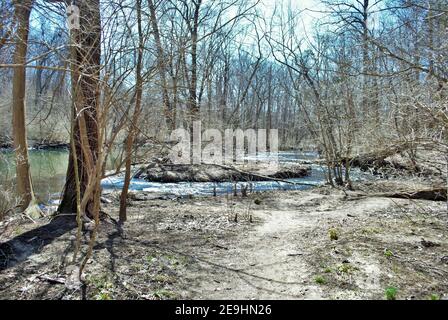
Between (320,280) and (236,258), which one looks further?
(236,258)

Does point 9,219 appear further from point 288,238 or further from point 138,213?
point 288,238

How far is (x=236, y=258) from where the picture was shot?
3930 millimetres

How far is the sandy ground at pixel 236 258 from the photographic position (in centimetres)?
294

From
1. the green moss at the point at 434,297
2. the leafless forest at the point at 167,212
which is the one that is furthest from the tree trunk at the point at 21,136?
the green moss at the point at 434,297

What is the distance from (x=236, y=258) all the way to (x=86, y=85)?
8.88ft

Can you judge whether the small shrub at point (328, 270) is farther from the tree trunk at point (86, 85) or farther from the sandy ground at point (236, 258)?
the tree trunk at point (86, 85)

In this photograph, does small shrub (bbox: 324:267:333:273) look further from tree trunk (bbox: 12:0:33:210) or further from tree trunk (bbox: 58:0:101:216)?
tree trunk (bbox: 12:0:33:210)

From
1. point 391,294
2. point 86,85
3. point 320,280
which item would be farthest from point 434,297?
point 86,85

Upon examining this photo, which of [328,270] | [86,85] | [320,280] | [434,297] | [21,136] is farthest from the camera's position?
[21,136]

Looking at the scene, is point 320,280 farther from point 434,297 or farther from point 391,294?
point 434,297

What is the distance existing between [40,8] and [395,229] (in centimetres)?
520

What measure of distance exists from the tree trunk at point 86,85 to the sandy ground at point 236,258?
0.69m

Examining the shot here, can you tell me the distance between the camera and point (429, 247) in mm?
3768

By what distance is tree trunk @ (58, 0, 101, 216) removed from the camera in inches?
115
